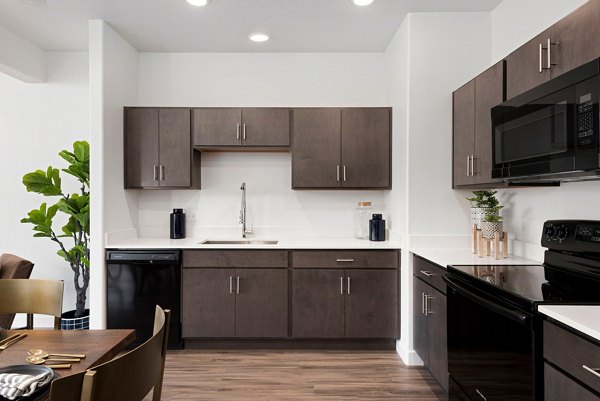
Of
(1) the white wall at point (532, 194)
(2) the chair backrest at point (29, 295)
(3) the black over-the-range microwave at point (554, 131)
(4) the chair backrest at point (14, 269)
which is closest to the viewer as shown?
(3) the black over-the-range microwave at point (554, 131)

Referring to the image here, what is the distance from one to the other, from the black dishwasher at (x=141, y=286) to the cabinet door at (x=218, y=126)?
1.00 meters

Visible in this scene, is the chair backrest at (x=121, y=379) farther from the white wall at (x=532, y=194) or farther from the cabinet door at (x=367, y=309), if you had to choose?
the cabinet door at (x=367, y=309)

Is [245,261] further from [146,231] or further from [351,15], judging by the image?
[351,15]

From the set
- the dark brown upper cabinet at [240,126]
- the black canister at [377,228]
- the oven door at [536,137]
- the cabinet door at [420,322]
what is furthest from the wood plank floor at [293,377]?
→ the dark brown upper cabinet at [240,126]

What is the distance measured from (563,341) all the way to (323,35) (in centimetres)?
293

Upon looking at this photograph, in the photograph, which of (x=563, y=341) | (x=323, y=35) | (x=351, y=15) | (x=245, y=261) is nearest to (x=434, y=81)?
(x=351, y=15)

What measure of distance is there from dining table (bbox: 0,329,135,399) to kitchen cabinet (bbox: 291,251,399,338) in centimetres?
186

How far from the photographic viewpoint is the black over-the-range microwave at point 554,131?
160cm

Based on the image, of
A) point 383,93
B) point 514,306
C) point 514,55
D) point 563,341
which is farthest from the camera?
point 383,93

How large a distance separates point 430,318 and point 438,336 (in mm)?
164

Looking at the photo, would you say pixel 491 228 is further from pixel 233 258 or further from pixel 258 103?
pixel 258 103

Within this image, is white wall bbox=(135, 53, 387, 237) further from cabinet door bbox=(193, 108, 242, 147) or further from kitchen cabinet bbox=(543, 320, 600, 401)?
kitchen cabinet bbox=(543, 320, 600, 401)

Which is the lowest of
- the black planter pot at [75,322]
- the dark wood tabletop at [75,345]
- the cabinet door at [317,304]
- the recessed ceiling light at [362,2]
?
the black planter pot at [75,322]

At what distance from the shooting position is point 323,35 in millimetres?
3600
